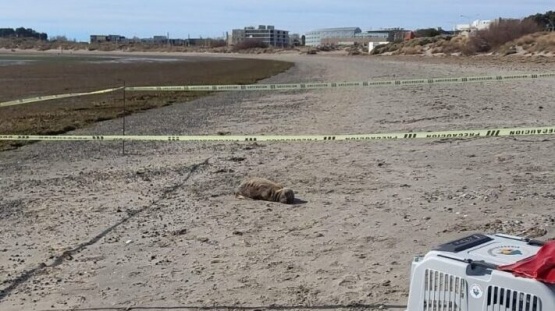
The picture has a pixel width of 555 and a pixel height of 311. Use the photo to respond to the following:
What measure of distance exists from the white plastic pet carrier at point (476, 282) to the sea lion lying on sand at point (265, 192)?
13.5 ft

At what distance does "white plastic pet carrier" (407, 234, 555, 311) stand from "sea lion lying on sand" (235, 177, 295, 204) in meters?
4.12

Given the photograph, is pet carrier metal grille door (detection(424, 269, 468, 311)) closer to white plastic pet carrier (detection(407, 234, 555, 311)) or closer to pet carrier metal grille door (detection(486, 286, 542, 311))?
white plastic pet carrier (detection(407, 234, 555, 311))

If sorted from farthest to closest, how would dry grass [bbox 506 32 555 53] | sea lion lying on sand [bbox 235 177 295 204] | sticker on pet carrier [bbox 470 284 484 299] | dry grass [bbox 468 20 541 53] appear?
dry grass [bbox 468 20 541 53] → dry grass [bbox 506 32 555 53] → sea lion lying on sand [bbox 235 177 295 204] → sticker on pet carrier [bbox 470 284 484 299]

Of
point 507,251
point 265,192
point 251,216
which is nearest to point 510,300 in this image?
point 507,251

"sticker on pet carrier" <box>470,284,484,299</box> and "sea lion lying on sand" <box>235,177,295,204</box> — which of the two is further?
"sea lion lying on sand" <box>235,177,295,204</box>

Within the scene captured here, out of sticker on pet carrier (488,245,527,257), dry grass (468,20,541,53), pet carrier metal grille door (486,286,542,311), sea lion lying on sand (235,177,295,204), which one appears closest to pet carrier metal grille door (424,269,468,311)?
pet carrier metal grille door (486,286,542,311)

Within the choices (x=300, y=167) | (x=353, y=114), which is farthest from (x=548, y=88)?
(x=300, y=167)

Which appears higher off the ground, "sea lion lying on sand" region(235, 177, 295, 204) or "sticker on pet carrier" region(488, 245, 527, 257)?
"sticker on pet carrier" region(488, 245, 527, 257)

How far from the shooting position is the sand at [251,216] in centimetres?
511

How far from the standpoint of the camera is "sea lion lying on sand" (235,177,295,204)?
25.1 feet

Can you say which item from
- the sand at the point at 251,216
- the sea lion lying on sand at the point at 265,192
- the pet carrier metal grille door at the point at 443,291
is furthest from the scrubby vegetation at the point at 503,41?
the pet carrier metal grille door at the point at 443,291

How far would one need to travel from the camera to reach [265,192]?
7.71m

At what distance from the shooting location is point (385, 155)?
10.3 meters

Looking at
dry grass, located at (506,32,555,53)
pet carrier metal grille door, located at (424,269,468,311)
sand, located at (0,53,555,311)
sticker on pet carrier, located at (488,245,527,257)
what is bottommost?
sand, located at (0,53,555,311)
